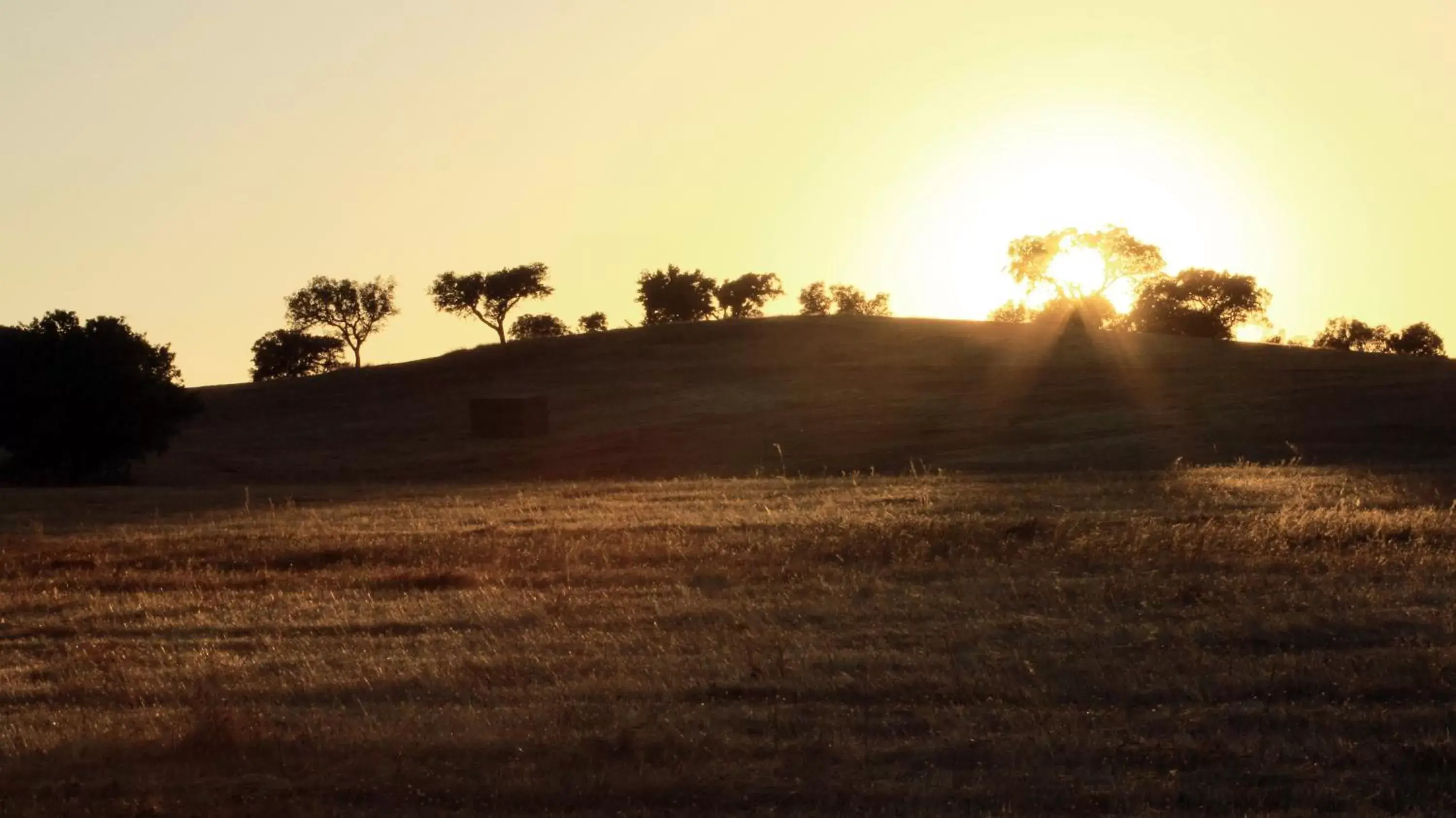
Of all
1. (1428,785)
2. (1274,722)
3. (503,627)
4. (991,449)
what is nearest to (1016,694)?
(1274,722)

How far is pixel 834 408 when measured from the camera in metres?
57.8

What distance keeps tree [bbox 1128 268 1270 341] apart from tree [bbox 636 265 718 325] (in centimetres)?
3372

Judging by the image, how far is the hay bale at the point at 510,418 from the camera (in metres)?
57.0

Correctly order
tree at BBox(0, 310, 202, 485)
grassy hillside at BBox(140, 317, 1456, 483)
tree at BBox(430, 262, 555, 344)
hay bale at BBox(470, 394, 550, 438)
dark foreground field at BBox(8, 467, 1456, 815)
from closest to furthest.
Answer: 1. dark foreground field at BBox(8, 467, 1456, 815)
2. grassy hillside at BBox(140, 317, 1456, 483)
3. tree at BBox(0, 310, 202, 485)
4. hay bale at BBox(470, 394, 550, 438)
5. tree at BBox(430, 262, 555, 344)

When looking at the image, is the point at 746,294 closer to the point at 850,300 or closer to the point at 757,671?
the point at 850,300

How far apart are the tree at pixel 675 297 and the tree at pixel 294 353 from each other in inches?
967

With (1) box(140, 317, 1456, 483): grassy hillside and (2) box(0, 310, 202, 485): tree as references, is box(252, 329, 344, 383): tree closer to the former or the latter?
(1) box(140, 317, 1456, 483): grassy hillside

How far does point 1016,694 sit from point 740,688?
1.78 meters

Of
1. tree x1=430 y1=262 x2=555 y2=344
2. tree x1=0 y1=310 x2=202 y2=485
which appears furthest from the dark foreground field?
tree x1=430 y1=262 x2=555 y2=344

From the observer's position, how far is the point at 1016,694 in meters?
9.57

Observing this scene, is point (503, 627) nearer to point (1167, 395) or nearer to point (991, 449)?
point (991, 449)

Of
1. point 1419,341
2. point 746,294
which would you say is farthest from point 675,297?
point 1419,341

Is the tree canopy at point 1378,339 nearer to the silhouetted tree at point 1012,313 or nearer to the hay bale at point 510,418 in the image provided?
the silhouetted tree at point 1012,313

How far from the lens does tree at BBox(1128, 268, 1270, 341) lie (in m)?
114
